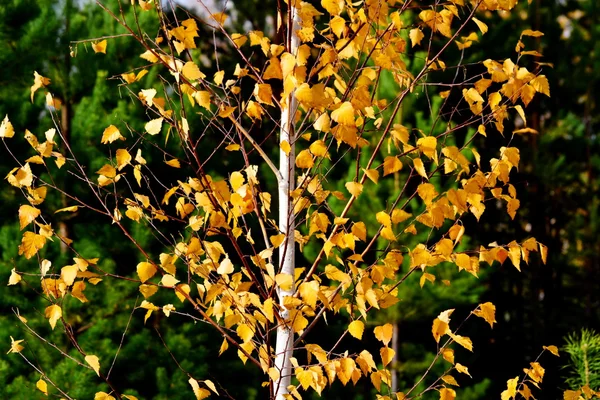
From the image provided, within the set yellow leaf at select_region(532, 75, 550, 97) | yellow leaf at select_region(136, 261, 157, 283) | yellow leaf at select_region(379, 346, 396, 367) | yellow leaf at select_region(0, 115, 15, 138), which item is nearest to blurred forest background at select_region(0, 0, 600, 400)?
yellow leaf at select_region(0, 115, 15, 138)

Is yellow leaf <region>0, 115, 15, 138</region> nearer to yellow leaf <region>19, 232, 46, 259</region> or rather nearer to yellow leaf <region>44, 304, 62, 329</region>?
yellow leaf <region>19, 232, 46, 259</region>

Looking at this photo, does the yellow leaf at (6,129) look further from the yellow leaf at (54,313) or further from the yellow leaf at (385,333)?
the yellow leaf at (385,333)

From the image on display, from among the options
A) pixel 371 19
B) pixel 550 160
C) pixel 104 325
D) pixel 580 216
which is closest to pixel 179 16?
pixel 104 325

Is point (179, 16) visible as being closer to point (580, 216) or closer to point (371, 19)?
point (371, 19)

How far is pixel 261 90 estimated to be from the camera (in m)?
1.87

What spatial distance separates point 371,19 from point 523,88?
457 mm

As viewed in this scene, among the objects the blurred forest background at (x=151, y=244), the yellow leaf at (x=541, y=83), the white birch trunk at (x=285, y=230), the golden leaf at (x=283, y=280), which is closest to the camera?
the golden leaf at (x=283, y=280)

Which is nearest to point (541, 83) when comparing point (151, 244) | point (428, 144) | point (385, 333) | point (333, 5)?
point (428, 144)

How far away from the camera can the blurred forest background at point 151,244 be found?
389 cm

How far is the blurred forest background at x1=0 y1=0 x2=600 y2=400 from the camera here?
3893mm

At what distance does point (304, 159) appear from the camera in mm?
1905

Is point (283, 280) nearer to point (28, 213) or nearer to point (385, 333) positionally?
point (385, 333)

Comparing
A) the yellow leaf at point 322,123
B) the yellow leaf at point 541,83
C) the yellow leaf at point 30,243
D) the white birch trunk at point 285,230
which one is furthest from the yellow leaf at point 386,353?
the yellow leaf at point 30,243

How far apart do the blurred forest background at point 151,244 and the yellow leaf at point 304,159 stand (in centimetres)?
58
